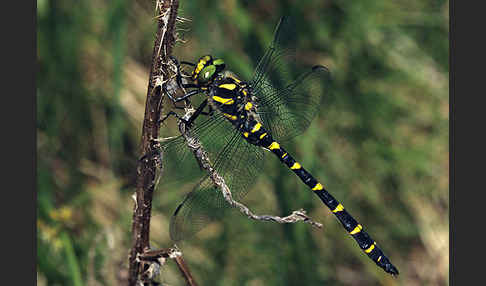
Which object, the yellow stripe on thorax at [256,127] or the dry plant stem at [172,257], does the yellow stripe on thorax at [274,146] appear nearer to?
the yellow stripe on thorax at [256,127]

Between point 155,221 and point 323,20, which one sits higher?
point 323,20

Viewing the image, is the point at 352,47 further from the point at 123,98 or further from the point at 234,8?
the point at 123,98

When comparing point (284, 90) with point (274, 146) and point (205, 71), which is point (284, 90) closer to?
point (274, 146)

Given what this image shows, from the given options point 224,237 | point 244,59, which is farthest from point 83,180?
point 244,59

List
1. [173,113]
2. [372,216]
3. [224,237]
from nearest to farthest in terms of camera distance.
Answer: [173,113] < [224,237] < [372,216]

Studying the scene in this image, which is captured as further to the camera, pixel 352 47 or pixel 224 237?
pixel 352 47

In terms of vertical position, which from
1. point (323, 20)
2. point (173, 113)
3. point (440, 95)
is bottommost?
point (173, 113)

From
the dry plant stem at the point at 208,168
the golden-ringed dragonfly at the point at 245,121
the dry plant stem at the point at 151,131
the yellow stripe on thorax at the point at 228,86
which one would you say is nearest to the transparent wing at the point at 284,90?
the golden-ringed dragonfly at the point at 245,121
